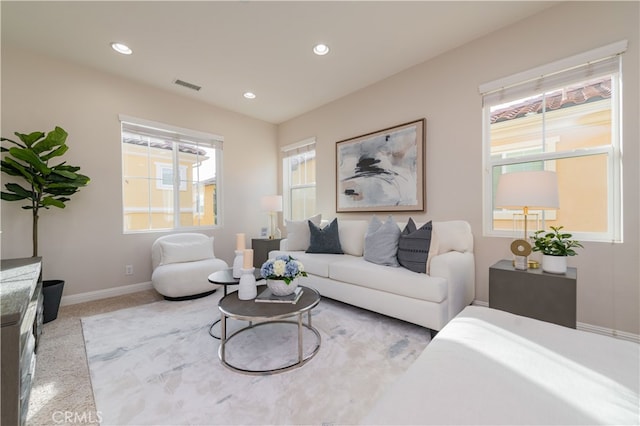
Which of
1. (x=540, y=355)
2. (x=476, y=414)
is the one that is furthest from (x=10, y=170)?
(x=540, y=355)

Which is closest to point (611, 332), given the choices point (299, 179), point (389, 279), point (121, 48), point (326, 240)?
point (389, 279)

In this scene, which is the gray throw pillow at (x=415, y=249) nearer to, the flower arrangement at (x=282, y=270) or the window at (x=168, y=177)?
the flower arrangement at (x=282, y=270)

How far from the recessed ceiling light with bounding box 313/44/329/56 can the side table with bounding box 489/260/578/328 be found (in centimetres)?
269

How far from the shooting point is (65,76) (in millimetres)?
2982

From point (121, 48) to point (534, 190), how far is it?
4.13 meters

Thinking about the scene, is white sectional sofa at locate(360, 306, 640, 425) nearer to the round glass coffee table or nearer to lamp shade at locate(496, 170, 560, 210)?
the round glass coffee table

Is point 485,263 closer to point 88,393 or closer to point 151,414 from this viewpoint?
point 151,414

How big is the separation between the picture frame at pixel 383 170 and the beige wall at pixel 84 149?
2528mm

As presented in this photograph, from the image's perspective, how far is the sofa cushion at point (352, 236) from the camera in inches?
126

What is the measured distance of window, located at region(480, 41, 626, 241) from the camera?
210cm

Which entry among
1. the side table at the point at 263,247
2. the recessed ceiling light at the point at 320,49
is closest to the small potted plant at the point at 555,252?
the recessed ceiling light at the point at 320,49

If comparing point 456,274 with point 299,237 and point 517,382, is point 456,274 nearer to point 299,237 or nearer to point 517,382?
point 517,382

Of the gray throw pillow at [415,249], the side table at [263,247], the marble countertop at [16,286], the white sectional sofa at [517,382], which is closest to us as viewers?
the white sectional sofa at [517,382]

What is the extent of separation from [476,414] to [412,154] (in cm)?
291
